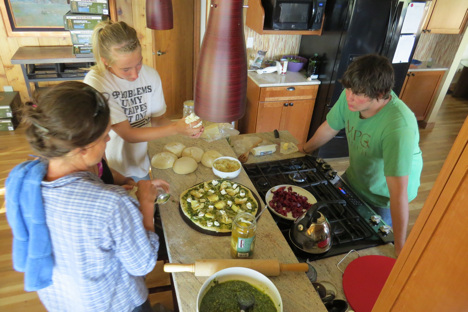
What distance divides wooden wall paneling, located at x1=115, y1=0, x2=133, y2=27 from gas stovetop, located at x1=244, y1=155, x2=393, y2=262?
Result: 336 centimetres

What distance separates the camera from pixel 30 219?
877 millimetres

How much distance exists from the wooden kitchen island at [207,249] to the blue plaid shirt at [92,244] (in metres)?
0.17

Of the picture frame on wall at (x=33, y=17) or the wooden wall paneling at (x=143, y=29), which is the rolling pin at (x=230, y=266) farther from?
the picture frame on wall at (x=33, y=17)

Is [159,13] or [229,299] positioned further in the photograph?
[159,13]

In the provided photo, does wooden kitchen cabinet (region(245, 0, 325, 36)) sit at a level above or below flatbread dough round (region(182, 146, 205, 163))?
above

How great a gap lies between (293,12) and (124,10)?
2332 millimetres

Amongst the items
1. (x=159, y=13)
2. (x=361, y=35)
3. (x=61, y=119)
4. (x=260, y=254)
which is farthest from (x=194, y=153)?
(x=361, y=35)

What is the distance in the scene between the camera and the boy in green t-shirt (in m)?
1.34

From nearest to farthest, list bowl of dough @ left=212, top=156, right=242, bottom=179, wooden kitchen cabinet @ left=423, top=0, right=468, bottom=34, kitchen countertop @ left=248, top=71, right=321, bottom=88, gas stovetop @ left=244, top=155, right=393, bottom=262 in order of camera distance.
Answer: gas stovetop @ left=244, top=155, right=393, bottom=262, bowl of dough @ left=212, top=156, right=242, bottom=179, kitchen countertop @ left=248, top=71, right=321, bottom=88, wooden kitchen cabinet @ left=423, top=0, right=468, bottom=34

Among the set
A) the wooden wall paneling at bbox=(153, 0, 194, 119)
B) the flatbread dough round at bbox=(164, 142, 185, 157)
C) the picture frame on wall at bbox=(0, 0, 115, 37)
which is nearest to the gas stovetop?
the flatbread dough round at bbox=(164, 142, 185, 157)

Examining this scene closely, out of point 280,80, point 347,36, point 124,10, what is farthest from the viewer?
point 124,10

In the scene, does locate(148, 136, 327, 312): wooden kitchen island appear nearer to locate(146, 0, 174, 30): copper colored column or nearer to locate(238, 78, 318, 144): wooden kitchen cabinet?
locate(146, 0, 174, 30): copper colored column

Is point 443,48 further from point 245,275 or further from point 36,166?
point 36,166

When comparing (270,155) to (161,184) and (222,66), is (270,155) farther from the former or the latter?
(222,66)
